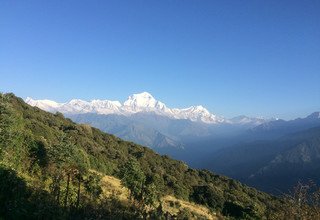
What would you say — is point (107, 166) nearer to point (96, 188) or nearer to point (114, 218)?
point (96, 188)

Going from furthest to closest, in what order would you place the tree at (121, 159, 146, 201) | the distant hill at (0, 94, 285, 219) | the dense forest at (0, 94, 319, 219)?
the tree at (121, 159, 146, 201) → the distant hill at (0, 94, 285, 219) → the dense forest at (0, 94, 319, 219)

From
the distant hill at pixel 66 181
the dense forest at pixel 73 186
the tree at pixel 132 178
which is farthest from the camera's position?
Result: the tree at pixel 132 178

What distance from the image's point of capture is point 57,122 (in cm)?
9119

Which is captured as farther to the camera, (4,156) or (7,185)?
(4,156)

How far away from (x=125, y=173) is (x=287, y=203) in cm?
3008

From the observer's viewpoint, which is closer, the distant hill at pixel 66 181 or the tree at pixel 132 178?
the distant hill at pixel 66 181

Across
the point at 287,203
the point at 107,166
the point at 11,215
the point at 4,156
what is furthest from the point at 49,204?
the point at 107,166

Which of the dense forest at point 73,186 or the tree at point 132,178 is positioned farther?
the tree at point 132,178

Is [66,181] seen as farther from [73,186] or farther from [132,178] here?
[132,178]

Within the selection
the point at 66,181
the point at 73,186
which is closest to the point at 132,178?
the point at 73,186

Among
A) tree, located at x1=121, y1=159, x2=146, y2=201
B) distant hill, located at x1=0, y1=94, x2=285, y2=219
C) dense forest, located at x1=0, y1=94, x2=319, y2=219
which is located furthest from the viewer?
tree, located at x1=121, y1=159, x2=146, y2=201

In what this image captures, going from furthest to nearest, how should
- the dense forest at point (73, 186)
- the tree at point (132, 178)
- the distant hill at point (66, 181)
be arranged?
1. the tree at point (132, 178)
2. the distant hill at point (66, 181)
3. the dense forest at point (73, 186)

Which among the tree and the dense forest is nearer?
the dense forest

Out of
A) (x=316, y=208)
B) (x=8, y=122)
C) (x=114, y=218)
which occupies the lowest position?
(x=114, y=218)
